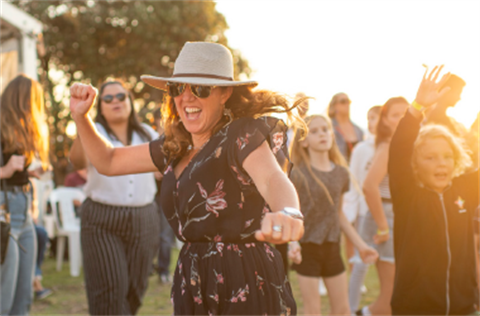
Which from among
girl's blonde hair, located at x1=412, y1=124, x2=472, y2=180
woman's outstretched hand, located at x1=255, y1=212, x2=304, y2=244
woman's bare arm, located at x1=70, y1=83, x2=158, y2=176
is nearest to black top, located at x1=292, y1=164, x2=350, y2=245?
girl's blonde hair, located at x1=412, y1=124, x2=472, y2=180

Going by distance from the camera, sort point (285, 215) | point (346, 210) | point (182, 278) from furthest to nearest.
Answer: point (346, 210) → point (182, 278) → point (285, 215)

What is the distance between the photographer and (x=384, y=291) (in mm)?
4477

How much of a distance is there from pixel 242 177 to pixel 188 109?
1.38 feet

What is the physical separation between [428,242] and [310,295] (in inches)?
52.4

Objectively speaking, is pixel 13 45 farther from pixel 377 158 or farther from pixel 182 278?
pixel 182 278

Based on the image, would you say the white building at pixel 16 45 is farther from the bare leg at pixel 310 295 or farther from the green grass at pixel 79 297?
the bare leg at pixel 310 295

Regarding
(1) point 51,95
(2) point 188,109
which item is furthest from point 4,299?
(1) point 51,95

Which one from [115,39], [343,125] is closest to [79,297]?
[343,125]

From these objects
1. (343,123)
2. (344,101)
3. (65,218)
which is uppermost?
(344,101)

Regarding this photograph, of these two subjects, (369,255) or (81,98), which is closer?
(81,98)

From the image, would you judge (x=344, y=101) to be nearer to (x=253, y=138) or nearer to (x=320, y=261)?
(x=320, y=261)

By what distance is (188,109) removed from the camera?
2385 mm

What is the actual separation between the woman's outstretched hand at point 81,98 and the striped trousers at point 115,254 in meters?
1.81

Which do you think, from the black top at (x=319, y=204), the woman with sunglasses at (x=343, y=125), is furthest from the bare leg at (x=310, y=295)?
the woman with sunglasses at (x=343, y=125)
